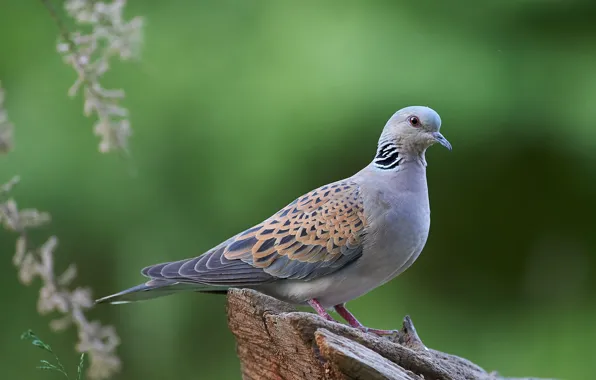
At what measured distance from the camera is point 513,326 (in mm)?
3916

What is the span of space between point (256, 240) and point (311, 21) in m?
1.95

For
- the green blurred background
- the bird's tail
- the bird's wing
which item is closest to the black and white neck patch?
the bird's wing

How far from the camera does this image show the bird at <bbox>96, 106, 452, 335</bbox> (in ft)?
6.88

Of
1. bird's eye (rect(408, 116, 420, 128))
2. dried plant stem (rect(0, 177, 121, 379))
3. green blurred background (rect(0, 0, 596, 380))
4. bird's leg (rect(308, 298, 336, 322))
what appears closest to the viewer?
dried plant stem (rect(0, 177, 121, 379))

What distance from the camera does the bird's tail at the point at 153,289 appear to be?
2088 millimetres

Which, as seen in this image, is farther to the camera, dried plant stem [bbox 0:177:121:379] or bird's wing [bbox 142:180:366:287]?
bird's wing [bbox 142:180:366:287]

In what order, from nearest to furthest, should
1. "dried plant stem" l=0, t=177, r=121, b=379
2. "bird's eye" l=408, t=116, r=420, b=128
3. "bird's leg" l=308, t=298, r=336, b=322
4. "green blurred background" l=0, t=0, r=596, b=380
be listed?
"dried plant stem" l=0, t=177, r=121, b=379
"bird's leg" l=308, t=298, r=336, b=322
"bird's eye" l=408, t=116, r=420, b=128
"green blurred background" l=0, t=0, r=596, b=380

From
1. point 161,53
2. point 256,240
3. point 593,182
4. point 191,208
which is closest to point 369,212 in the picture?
point 256,240

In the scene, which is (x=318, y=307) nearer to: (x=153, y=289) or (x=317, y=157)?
(x=153, y=289)

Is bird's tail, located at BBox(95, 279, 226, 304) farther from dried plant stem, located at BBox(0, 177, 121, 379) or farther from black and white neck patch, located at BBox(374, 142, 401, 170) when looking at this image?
black and white neck patch, located at BBox(374, 142, 401, 170)

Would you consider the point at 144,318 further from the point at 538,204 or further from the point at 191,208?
the point at 538,204

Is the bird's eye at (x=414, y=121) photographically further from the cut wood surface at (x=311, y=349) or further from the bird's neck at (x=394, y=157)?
the cut wood surface at (x=311, y=349)

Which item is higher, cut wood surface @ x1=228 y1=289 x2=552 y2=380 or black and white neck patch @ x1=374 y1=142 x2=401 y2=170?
black and white neck patch @ x1=374 y1=142 x2=401 y2=170

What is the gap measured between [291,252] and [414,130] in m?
0.45
